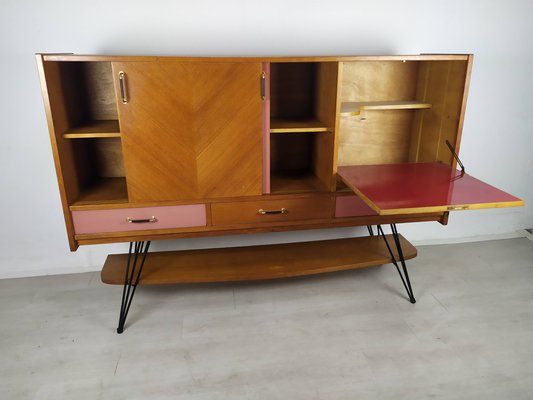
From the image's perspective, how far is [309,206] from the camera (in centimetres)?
225

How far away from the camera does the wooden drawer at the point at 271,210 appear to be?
2.17 m

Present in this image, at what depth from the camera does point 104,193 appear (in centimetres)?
220

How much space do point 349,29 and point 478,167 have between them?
1421mm

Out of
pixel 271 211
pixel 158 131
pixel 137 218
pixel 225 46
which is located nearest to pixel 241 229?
pixel 271 211

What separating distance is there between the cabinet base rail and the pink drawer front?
182mm

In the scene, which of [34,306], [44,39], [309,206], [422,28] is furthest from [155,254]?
[422,28]

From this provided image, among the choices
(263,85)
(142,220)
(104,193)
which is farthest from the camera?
(104,193)

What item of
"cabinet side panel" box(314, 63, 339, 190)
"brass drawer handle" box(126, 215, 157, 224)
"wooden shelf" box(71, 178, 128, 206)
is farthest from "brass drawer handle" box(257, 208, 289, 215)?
"wooden shelf" box(71, 178, 128, 206)

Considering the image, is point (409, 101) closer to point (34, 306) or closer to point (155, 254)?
point (155, 254)

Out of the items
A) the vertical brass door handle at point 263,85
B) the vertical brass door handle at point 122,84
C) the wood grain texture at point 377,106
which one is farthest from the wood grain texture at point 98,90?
the wood grain texture at point 377,106

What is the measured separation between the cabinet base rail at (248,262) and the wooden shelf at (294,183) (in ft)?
1.45

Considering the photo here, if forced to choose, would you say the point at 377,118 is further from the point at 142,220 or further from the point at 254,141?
the point at 142,220

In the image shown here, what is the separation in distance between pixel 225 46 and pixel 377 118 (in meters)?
1.02

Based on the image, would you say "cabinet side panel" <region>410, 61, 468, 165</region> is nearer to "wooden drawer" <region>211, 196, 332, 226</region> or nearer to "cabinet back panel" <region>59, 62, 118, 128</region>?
"wooden drawer" <region>211, 196, 332, 226</region>
